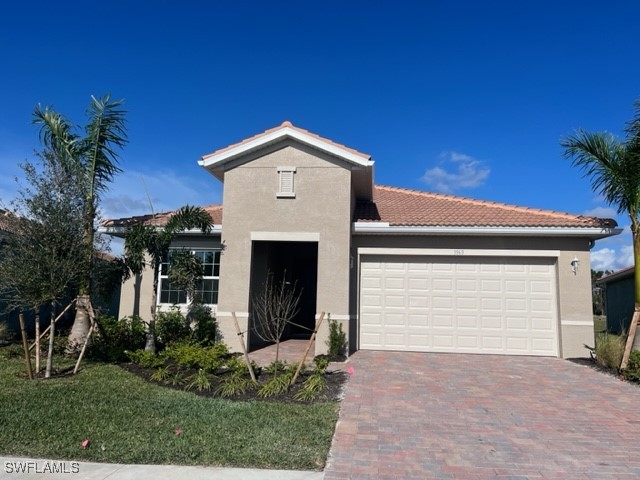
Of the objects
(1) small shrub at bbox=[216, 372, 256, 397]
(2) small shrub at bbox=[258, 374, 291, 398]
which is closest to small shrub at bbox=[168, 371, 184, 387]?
(1) small shrub at bbox=[216, 372, 256, 397]

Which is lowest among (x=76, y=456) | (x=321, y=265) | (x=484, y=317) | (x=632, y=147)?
(x=76, y=456)

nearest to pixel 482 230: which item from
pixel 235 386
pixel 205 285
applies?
A: pixel 235 386

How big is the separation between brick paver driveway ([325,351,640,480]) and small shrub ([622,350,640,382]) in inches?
13.7

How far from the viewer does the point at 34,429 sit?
600cm

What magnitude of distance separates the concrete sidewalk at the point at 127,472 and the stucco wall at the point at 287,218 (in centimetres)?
705

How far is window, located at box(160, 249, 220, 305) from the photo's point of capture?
13.8 metres

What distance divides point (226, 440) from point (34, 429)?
2.57 metres

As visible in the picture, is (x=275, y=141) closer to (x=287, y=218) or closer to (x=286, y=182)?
(x=286, y=182)

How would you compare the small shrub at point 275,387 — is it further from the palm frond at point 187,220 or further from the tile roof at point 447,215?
the tile roof at point 447,215

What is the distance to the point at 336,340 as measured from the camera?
11.6 m

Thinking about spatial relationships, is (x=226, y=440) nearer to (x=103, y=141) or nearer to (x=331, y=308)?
(x=331, y=308)

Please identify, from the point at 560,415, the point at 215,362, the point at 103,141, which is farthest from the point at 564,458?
the point at 103,141

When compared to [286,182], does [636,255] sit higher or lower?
lower

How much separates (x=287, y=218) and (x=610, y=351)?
27.4 ft
